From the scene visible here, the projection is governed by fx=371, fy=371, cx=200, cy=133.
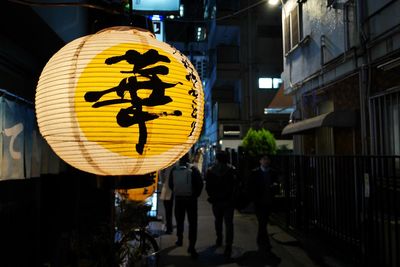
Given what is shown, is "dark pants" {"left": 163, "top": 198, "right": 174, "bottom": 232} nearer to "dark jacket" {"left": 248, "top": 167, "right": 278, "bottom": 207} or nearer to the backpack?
the backpack

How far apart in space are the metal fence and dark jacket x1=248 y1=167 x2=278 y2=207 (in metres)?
1.31

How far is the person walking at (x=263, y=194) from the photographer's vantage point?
9.62 m

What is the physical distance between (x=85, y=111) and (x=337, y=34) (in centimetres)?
1002

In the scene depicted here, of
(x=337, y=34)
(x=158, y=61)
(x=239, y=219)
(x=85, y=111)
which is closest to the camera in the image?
(x=85, y=111)

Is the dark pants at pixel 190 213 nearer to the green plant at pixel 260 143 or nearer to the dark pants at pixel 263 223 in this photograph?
the dark pants at pixel 263 223

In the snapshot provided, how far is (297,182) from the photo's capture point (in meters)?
A: 11.4

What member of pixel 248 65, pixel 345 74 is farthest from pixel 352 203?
pixel 248 65

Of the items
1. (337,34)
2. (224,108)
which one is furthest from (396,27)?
(224,108)

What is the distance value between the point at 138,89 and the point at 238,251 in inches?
301

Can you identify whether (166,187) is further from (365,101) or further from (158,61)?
(158,61)

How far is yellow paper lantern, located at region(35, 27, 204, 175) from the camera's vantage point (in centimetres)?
306

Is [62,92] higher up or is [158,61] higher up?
[158,61]

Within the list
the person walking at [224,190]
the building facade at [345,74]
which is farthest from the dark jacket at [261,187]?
the building facade at [345,74]

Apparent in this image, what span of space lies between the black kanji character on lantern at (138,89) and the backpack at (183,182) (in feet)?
21.2
